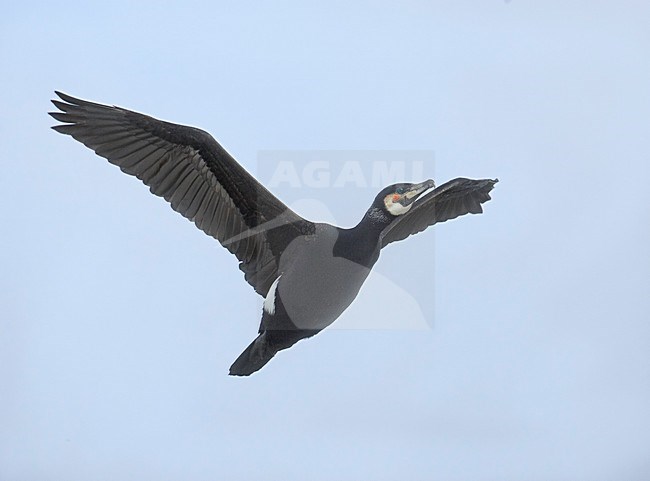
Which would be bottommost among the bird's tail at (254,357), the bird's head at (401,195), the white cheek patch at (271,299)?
the bird's tail at (254,357)

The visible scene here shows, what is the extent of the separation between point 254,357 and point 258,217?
870 millimetres

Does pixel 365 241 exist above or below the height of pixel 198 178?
below

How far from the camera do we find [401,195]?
5.35m

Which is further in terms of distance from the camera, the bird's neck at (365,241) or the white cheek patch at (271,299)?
the white cheek patch at (271,299)

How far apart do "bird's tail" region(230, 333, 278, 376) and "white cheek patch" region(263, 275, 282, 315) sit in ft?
0.51

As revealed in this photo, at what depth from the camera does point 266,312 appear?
18.8ft

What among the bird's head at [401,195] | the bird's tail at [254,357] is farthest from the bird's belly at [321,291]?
the bird's head at [401,195]

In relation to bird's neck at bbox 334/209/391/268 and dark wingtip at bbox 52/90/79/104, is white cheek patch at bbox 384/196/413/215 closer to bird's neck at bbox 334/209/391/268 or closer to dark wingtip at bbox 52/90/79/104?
bird's neck at bbox 334/209/391/268

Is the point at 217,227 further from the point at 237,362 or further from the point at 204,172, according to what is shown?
the point at 237,362

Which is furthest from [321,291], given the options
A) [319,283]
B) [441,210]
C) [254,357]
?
[441,210]

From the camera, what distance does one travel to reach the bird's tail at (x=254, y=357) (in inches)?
224

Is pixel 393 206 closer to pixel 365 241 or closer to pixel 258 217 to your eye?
pixel 365 241

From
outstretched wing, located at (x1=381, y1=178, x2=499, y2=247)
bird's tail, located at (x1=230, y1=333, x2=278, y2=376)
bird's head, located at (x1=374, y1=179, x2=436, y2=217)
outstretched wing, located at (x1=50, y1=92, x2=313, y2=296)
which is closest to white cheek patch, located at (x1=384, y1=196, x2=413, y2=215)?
bird's head, located at (x1=374, y1=179, x2=436, y2=217)

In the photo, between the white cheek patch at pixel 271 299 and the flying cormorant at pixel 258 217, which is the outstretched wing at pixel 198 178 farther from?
the white cheek patch at pixel 271 299
